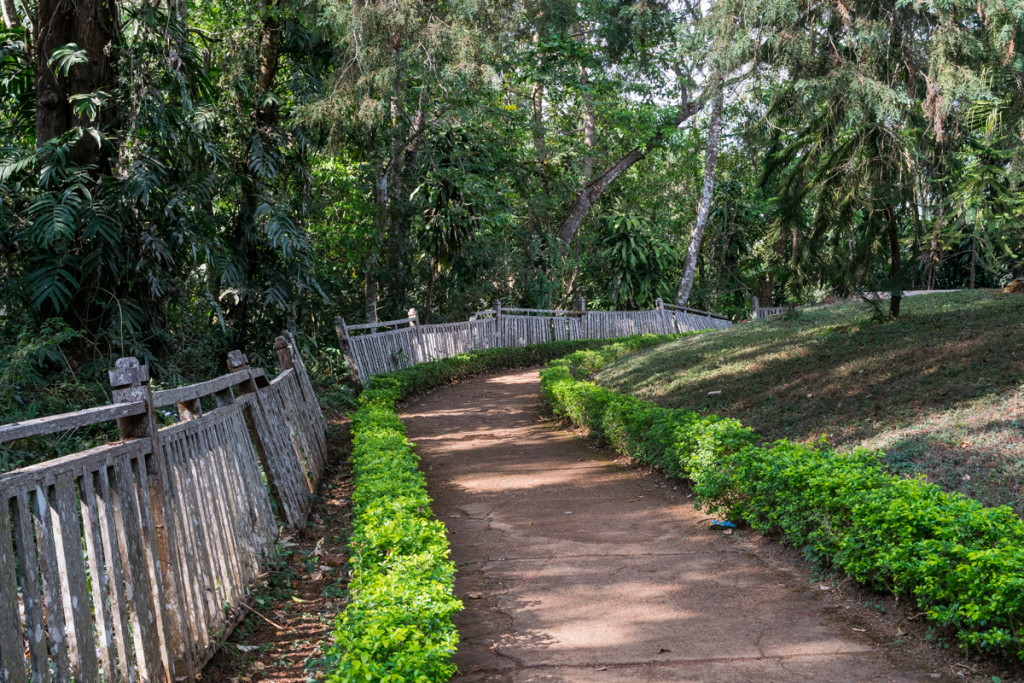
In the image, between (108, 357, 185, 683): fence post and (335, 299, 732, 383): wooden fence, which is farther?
(335, 299, 732, 383): wooden fence

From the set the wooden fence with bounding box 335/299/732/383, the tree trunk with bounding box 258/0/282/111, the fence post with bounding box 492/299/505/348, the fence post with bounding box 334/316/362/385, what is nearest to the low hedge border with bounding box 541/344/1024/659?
the fence post with bounding box 334/316/362/385

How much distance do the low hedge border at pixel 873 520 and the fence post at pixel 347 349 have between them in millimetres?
8103

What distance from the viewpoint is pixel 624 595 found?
4996 mm

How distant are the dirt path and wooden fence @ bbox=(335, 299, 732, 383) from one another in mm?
7250

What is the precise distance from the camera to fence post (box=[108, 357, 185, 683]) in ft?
11.6

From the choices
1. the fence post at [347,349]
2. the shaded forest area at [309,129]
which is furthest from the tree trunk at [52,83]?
the fence post at [347,349]

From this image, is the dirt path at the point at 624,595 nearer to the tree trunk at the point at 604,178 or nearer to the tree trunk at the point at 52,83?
the tree trunk at the point at 52,83

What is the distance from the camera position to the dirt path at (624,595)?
399 cm

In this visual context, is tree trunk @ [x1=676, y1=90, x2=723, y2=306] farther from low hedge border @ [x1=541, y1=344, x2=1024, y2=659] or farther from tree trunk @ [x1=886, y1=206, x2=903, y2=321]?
low hedge border @ [x1=541, y1=344, x2=1024, y2=659]

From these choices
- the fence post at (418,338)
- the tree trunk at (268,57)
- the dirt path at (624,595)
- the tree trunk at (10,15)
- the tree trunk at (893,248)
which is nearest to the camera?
the dirt path at (624,595)

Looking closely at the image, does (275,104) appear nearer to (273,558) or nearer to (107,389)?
(107,389)

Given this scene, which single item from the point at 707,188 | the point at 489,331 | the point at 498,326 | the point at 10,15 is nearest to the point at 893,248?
the point at 10,15

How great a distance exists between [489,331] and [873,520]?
17098mm

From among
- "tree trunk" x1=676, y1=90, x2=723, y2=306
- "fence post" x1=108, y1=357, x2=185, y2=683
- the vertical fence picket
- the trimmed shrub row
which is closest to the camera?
the vertical fence picket
